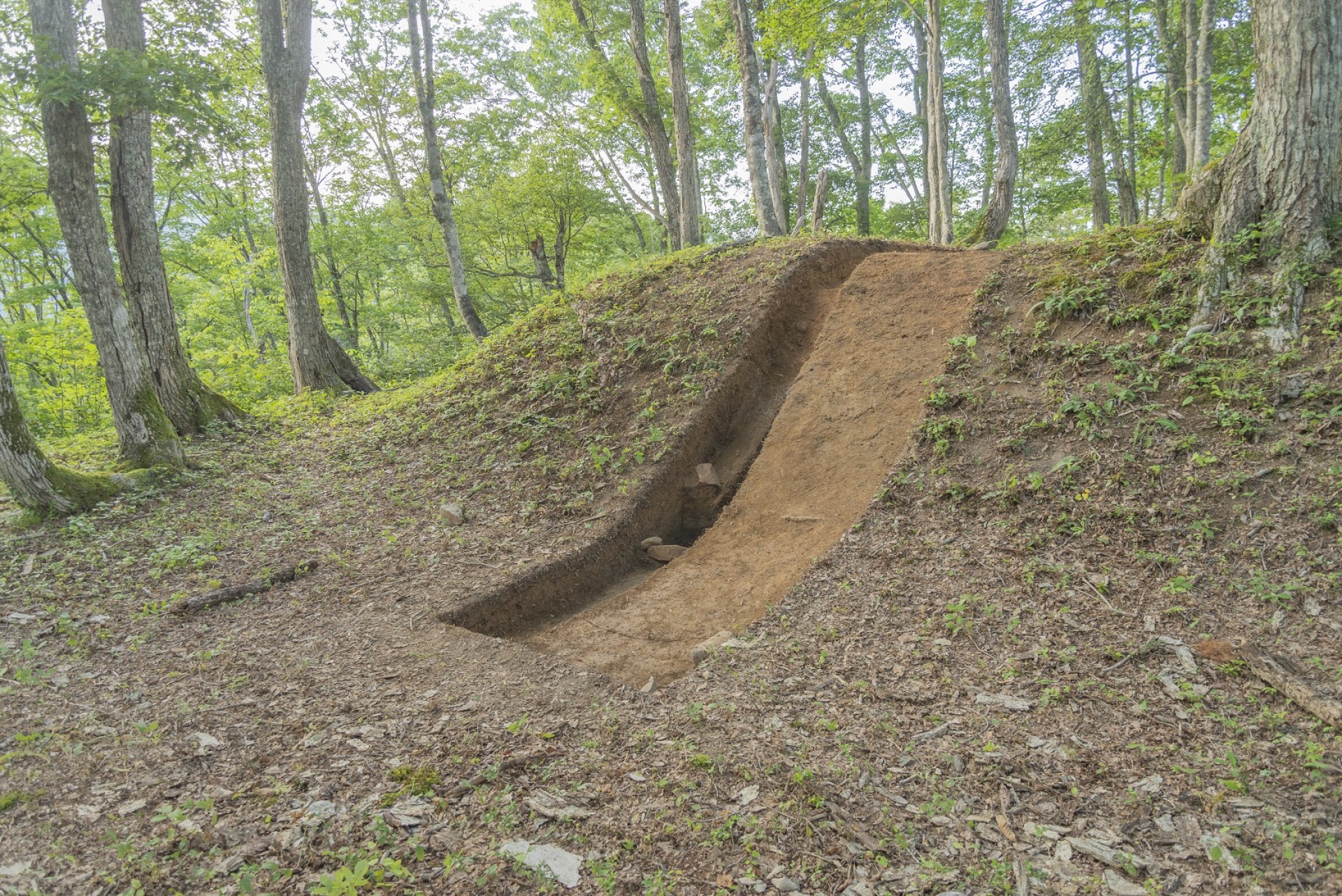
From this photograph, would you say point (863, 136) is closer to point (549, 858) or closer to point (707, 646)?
point (707, 646)

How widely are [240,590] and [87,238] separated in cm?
472

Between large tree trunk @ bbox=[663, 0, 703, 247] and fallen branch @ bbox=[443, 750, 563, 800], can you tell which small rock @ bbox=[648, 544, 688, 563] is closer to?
fallen branch @ bbox=[443, 750, 563, 800]

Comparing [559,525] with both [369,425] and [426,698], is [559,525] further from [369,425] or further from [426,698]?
[369,425]

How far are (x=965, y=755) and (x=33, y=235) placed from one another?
23.6 metres

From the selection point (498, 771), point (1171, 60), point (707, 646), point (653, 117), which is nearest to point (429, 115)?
point (653, 117)

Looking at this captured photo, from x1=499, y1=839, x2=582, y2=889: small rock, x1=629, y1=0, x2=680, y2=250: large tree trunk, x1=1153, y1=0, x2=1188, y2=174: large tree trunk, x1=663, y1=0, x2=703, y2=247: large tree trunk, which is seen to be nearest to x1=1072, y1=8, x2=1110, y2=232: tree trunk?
x1=1153, y1=0, x2=1188, y2=174: large tree trunk

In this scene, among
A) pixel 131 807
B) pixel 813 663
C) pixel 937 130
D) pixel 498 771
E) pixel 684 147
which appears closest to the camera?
pixel 131 807

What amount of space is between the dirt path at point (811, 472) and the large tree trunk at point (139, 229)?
747cm

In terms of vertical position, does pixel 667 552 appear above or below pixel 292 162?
below

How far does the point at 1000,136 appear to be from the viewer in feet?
34.2

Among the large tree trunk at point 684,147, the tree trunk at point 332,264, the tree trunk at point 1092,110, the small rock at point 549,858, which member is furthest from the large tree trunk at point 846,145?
the small rock at point 549,858

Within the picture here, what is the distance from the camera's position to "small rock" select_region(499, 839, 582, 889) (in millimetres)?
2650

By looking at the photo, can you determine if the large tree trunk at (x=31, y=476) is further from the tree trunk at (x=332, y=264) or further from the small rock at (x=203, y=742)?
the tree trunk at (x=332, y=264)

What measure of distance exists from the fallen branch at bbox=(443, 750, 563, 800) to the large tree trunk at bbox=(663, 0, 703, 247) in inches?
440
